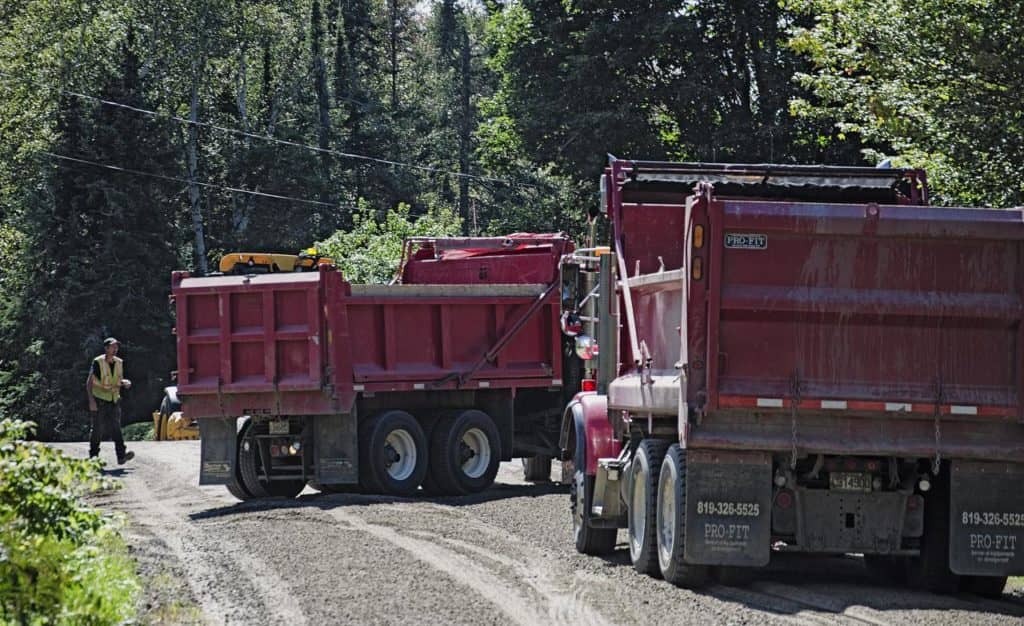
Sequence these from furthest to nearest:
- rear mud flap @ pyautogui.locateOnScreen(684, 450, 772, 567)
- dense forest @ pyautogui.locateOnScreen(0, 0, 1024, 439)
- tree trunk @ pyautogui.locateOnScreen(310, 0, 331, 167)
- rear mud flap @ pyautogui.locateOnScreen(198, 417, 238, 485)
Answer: tree trunk @ pyautogui.locateOnScreen(310, 0, 331, 167) → rear mud flap @ pyautogui.locateOnScreen(198, 417, 238, 485) → dense forest @ pyautogui.locateOnScreen(0, 0, 1024, 439) → rear mud flap @ pyautogui.locateOnScreen(684, 450, 772, 567)

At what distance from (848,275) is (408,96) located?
71.5 m

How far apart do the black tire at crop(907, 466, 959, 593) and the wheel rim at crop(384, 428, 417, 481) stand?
842 centimetres

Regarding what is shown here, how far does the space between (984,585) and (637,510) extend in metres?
2.57

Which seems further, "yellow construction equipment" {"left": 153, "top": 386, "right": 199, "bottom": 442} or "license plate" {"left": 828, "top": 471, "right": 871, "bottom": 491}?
"yellow construction equipment" {"left": 153, "top": 386, "right": 199, "bottom": 442}

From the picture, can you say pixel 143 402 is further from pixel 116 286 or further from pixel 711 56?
pixel 711 56

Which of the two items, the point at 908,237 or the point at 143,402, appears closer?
the point at 908,237

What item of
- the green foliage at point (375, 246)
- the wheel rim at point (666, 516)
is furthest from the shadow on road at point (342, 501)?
the green foliage at point (375, 246)

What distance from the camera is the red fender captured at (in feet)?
41.9

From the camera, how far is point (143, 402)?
160 feet

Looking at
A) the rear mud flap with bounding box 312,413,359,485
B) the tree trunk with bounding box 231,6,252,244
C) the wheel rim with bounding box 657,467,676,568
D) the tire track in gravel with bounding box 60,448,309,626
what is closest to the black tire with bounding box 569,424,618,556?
the wheel rim with bounding box 657,467,676,568

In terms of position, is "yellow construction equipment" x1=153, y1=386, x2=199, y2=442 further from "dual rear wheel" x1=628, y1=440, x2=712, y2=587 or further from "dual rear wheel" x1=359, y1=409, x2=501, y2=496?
"dual rear wheel" x1=628, y1=440, x2=712, y2=587

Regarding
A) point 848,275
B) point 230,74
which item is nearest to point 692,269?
point 848,275

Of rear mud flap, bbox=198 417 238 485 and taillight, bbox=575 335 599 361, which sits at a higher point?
taillight, bbox=575 335 599 361

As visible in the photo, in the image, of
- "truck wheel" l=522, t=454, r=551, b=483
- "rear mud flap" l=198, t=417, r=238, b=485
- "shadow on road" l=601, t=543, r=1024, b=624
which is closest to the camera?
"shadow on road" l=601, t=543, r=1024, b=624
